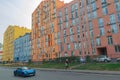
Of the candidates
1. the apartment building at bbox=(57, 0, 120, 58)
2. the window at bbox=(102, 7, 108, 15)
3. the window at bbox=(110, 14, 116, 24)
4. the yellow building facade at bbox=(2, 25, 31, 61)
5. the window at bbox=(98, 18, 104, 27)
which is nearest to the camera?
the apartment building at bbox=(57, 0, 120, 58)

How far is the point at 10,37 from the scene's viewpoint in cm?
11619

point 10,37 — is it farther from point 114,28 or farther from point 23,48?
point 114,28

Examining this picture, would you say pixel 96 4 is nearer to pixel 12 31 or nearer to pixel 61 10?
pixel 61 10

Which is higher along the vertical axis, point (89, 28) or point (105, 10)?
point (105, 10)

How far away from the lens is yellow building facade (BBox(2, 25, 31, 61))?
4377 inches

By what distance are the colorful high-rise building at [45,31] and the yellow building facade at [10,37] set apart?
3389cm

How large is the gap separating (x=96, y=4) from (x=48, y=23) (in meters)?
26.6

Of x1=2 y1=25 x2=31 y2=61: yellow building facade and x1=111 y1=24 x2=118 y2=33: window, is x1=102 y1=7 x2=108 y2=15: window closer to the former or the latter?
x1=111 y1=24 x2=118 y2=33: window

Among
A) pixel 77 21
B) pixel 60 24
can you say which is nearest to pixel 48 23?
pixel 60 24

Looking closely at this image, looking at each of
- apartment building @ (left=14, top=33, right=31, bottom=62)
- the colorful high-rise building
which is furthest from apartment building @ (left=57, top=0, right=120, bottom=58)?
apartment building @ (left=14, top=33, right=31, bottom=62)

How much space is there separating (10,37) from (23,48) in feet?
80.0

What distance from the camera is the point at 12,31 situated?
112 meters

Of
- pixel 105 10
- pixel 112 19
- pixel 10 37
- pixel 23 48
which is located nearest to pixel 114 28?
pixel 112 19

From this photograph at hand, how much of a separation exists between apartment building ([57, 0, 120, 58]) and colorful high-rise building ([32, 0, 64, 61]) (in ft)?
12.0
